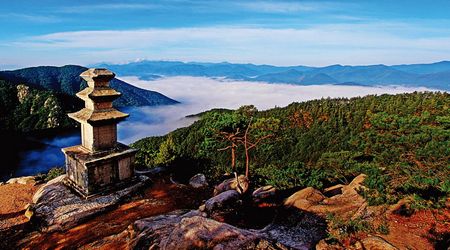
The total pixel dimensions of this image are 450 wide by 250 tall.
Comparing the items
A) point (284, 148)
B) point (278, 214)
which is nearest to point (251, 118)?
point (278, 214)

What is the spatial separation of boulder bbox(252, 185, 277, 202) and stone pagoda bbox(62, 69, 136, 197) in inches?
206

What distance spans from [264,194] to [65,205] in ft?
24.3

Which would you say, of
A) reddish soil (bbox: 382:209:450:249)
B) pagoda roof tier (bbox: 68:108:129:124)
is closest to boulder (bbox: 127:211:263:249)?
reddish soil (bbox: 382:209:450:249)

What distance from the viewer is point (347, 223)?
29.6 feet

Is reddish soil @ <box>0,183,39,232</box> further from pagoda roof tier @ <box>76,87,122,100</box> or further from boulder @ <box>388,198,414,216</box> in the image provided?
boulder @ <box>388,198,414,216</box>

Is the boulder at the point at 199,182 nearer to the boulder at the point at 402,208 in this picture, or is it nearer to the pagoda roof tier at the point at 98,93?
the pagoda roof tier at the point at 98,93

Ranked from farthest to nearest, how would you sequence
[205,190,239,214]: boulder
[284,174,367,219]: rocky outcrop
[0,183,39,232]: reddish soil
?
[0,183,39,232]: reddish soil, [205,190,239,214]: boulder, [284,174,367,219]: rocky outcrop

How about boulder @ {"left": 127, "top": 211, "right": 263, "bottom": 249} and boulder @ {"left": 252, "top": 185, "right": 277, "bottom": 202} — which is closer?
boulder @ {"left": 127, "top": 211, "right": 263, "bottom": 249}

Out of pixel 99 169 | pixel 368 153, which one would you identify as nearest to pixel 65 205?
pixel 99 169

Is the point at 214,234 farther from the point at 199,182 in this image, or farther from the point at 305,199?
the point at 199,182

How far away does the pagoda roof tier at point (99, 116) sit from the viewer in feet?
39.3

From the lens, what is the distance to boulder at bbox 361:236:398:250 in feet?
24.8

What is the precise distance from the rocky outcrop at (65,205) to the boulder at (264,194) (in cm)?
477

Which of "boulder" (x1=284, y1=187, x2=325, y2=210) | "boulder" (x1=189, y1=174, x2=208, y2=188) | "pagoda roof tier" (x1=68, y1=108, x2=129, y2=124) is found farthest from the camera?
"boulder" (x1=189, y1=174, x2=208, y2=188)
